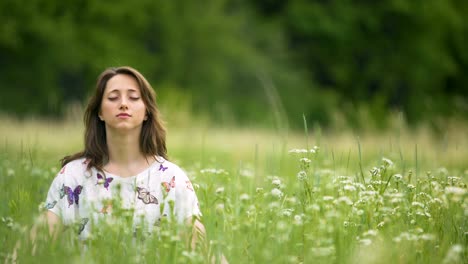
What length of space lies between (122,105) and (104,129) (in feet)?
1.18

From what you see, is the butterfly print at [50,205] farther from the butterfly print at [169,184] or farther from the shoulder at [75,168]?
the butterfly print at [169,184]

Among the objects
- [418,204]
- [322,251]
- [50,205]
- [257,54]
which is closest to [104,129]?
[50,205]

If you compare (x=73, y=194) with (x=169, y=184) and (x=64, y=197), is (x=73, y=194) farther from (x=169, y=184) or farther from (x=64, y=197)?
(x=169, y=184)

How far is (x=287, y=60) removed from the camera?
89.6ft

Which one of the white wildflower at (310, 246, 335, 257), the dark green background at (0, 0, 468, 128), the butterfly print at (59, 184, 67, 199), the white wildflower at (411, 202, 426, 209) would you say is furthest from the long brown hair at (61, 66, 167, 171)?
the dark green background at (0, 0, 468, 128)

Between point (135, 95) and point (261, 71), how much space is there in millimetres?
20654

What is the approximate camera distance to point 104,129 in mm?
4020

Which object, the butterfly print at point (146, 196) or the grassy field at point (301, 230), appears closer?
the grassy field at point (301, 230)

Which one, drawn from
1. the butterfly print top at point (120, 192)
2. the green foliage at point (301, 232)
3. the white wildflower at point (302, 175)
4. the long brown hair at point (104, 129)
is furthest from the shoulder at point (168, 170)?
the white wildflower at point (302, 175)

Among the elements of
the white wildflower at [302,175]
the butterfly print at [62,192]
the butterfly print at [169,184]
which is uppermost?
the white wildflower at [302,175]

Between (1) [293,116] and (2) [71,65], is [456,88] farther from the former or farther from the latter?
(2) [71,65]

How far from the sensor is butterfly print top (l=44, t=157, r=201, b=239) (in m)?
3.63

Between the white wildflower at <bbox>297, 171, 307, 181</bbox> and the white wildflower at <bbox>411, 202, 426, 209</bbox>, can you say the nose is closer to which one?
the white wildflower at <bbox>297, 171, 307, 181</bbox>

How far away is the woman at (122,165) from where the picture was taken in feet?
12.0
